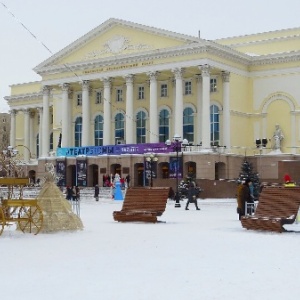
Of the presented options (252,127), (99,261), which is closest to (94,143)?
(252,127)

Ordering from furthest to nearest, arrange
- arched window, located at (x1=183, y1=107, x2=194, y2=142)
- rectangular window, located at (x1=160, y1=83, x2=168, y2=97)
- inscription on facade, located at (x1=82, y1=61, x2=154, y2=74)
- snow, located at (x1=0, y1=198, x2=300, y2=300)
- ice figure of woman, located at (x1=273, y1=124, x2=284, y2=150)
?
rectangular window, located at (x1=160, y1=83, x2=168, y2=97) < arched window, located at (x1=183, y1=107, x2=194, y2=142) < inscription on facade, located at (x1=82, y1=61, x2=154, y2=74) < ice figure of woman, located at (x1=273, y1=124, x2=284, y2=150) < snow, located at (x1=0, y1=198, x2=300, y2=300)

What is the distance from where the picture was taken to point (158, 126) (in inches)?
2430

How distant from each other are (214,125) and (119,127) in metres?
10.2

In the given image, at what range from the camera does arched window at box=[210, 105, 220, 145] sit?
59.3 m

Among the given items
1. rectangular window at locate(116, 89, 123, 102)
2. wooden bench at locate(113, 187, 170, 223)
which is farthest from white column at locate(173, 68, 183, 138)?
wooden bench at locate(113, 187, 170, 223)

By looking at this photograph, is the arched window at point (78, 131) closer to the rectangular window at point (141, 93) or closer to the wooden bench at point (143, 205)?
the rectangular window at point (141, 93)

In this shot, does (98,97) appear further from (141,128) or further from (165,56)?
(165,56)

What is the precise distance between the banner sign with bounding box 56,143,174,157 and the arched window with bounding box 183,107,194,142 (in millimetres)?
3782

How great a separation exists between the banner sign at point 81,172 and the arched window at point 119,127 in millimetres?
3873

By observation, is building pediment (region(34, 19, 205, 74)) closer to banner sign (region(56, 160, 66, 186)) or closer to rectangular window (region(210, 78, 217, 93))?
rectangular window (region(210, 78, 217, 93))

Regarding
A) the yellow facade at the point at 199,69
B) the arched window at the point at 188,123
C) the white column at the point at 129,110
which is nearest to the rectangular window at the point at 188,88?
the yellow facade at the point at 199,69

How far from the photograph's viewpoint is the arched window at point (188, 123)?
60.8m

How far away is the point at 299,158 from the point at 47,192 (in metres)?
42.6

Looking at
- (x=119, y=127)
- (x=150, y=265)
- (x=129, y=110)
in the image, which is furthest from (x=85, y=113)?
(x=150, y=265)
